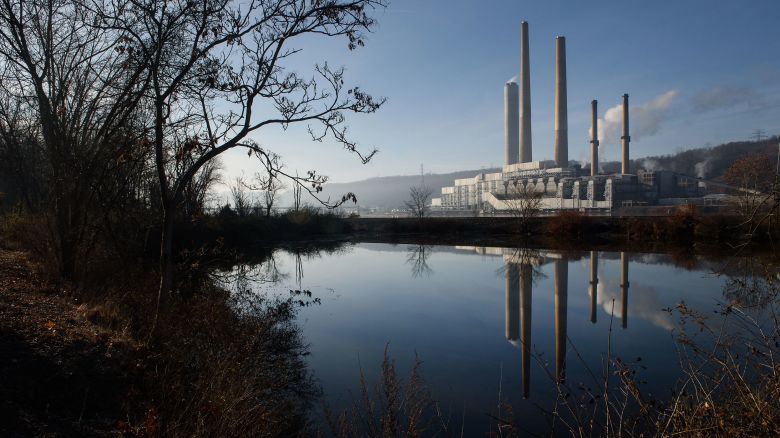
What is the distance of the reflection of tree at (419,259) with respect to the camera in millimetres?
20861

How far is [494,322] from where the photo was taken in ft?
38.1

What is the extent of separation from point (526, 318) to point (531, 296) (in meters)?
2.88

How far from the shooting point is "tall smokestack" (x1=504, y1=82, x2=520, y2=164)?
344 ft

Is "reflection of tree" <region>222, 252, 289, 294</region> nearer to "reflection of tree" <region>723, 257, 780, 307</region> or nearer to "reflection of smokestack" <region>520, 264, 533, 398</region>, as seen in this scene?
"reflection of smokestack" <region>520, 264, 533, 398</region>

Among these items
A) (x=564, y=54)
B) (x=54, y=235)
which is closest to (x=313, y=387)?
(x=54, y=235)

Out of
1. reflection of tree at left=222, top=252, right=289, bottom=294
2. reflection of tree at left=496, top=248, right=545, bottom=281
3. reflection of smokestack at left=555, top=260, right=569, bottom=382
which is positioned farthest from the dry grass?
reflection of tree at left=496, top=248, right=545, bottom=281

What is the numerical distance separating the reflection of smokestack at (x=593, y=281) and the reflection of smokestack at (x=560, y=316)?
67 centimetres

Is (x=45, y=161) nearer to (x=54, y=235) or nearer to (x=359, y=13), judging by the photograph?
(x=54, y=235)

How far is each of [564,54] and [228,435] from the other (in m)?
82.1

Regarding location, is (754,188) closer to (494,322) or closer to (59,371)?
(494,322)

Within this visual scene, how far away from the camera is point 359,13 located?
6.41 meters

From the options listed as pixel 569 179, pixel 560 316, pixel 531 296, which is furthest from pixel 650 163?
pixel 560 316

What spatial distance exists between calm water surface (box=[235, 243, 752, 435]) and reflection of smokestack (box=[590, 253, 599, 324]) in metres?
0.10

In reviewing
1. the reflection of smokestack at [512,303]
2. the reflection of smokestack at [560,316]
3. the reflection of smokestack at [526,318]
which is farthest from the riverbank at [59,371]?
the reflection of smokestack at [512,303]
